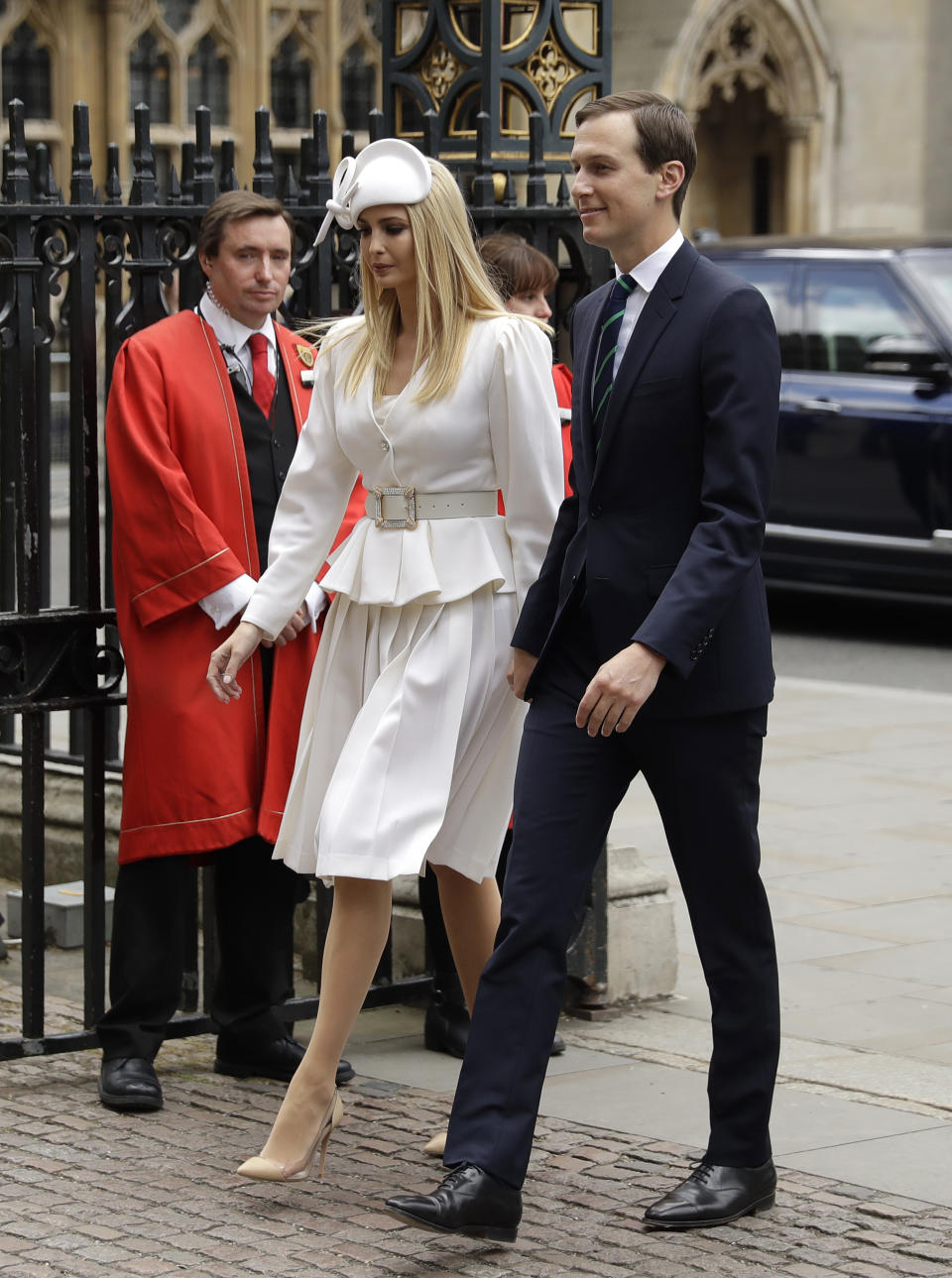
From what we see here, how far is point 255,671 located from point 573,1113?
115 cm

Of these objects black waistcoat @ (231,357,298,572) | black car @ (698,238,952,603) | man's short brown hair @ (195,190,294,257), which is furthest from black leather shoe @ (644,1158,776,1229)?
black car @ (698,238,952,603)

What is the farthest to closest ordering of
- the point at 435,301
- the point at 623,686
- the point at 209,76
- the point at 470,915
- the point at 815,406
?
the point at 209,76
the point at 815,406
the point at 470,915
the point at 435,301
the point at 623,686

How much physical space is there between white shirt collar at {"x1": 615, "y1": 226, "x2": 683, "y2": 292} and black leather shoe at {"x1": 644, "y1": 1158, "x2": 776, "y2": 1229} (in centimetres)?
156

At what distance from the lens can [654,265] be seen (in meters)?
4.19

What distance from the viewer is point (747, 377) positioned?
402 centimetres

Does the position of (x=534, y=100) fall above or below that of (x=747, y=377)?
above

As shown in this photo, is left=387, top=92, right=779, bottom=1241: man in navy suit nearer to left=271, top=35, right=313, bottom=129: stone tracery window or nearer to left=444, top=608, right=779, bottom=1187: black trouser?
left=444, top=608, right=779, bottom=1187: black trouser

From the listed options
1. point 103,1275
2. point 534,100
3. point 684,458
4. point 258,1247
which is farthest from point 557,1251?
point 534,100

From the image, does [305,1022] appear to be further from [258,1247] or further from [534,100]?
[534,100]

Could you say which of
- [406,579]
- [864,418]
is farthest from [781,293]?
[406,579]

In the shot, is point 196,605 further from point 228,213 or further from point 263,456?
point 228,213

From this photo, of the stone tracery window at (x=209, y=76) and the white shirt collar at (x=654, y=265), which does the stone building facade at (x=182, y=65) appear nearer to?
the stone tracery window at (x=209, y=76)

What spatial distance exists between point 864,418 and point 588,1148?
764 centimetres

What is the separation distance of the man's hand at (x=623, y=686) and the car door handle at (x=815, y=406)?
26.9 ft
